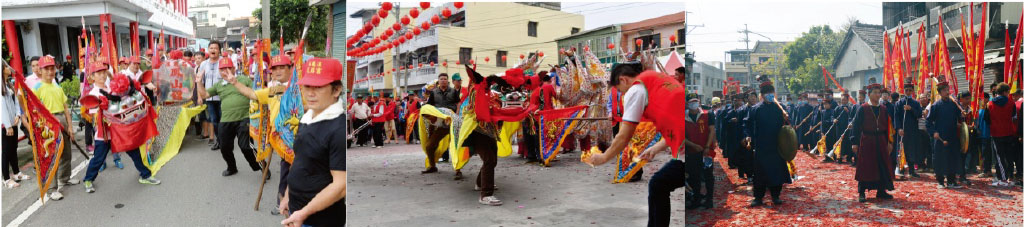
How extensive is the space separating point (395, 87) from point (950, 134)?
289 centimetres

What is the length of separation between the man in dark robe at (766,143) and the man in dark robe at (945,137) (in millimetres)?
842

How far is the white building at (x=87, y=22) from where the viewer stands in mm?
3053

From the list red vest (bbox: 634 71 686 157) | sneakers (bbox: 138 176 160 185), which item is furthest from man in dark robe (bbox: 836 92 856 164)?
sneakers (bbox: 138 176 160 185)

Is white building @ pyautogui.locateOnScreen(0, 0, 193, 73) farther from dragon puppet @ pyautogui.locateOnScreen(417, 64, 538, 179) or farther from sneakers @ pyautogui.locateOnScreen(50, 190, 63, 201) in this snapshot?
dragon puppet @ pyautogui.locateOnScreen(417, 64, 538, 179)

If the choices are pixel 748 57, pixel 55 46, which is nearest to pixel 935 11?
pixel 748 57

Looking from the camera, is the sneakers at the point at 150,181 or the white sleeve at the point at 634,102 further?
the sneakers at the point at 150,181

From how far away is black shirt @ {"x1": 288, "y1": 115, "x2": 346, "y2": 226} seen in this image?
2012 millimetres

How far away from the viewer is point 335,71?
2051mm

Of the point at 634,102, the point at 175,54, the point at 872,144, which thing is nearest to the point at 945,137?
the point at 872,144

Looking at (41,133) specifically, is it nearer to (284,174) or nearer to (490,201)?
(284,174)

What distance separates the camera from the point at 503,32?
2414mm

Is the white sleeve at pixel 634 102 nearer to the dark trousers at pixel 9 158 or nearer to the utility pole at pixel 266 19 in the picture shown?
the utility pole at pixel 266 19

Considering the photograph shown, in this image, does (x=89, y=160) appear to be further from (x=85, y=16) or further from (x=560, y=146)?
(x=560, y=146)

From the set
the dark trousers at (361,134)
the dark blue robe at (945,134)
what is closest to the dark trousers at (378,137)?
the dark trousers at (361,134)
